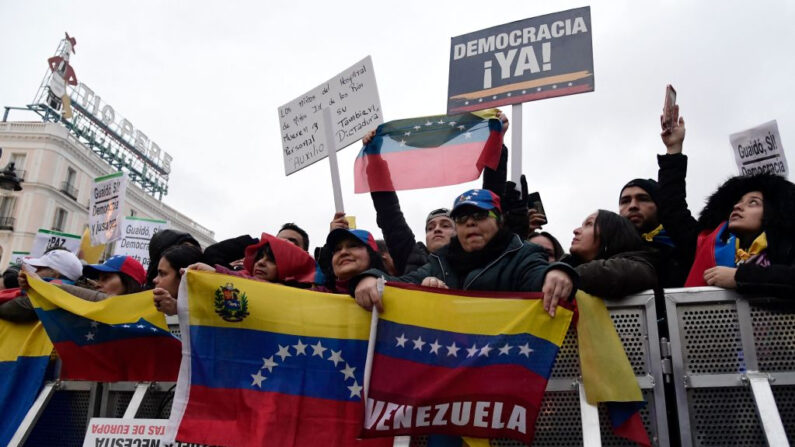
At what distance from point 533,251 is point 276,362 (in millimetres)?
1516

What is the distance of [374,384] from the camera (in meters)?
2.88

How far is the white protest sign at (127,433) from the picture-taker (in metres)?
3.35

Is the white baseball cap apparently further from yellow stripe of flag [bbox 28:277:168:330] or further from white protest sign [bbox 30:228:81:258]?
white protest sign [bbox 30:228:81:258]

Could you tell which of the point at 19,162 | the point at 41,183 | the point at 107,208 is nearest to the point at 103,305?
the point at 107,208

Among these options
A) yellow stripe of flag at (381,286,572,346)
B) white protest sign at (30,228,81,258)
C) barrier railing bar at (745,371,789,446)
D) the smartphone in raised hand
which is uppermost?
the smartphone in raised hand

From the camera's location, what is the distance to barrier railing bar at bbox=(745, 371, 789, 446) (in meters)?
2.33

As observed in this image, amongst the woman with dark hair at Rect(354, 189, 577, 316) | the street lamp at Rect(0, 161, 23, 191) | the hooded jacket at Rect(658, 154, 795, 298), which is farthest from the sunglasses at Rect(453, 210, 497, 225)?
the street lamp at Rect(0, 161, 23, 191)

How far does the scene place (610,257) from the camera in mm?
3283

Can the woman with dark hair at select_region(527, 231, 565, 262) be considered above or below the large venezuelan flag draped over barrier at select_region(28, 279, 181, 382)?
above

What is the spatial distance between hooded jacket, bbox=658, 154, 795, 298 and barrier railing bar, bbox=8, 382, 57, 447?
416 cm

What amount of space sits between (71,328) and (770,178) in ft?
14.9

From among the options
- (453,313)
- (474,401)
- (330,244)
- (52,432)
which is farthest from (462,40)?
(52,432)

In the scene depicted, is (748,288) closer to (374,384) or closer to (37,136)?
(374,384)

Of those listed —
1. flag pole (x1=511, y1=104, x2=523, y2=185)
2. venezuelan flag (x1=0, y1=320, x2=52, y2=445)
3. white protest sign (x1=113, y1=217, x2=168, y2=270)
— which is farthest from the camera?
white protest sign (x1=113, y1=217, x2=168, y2=270)
